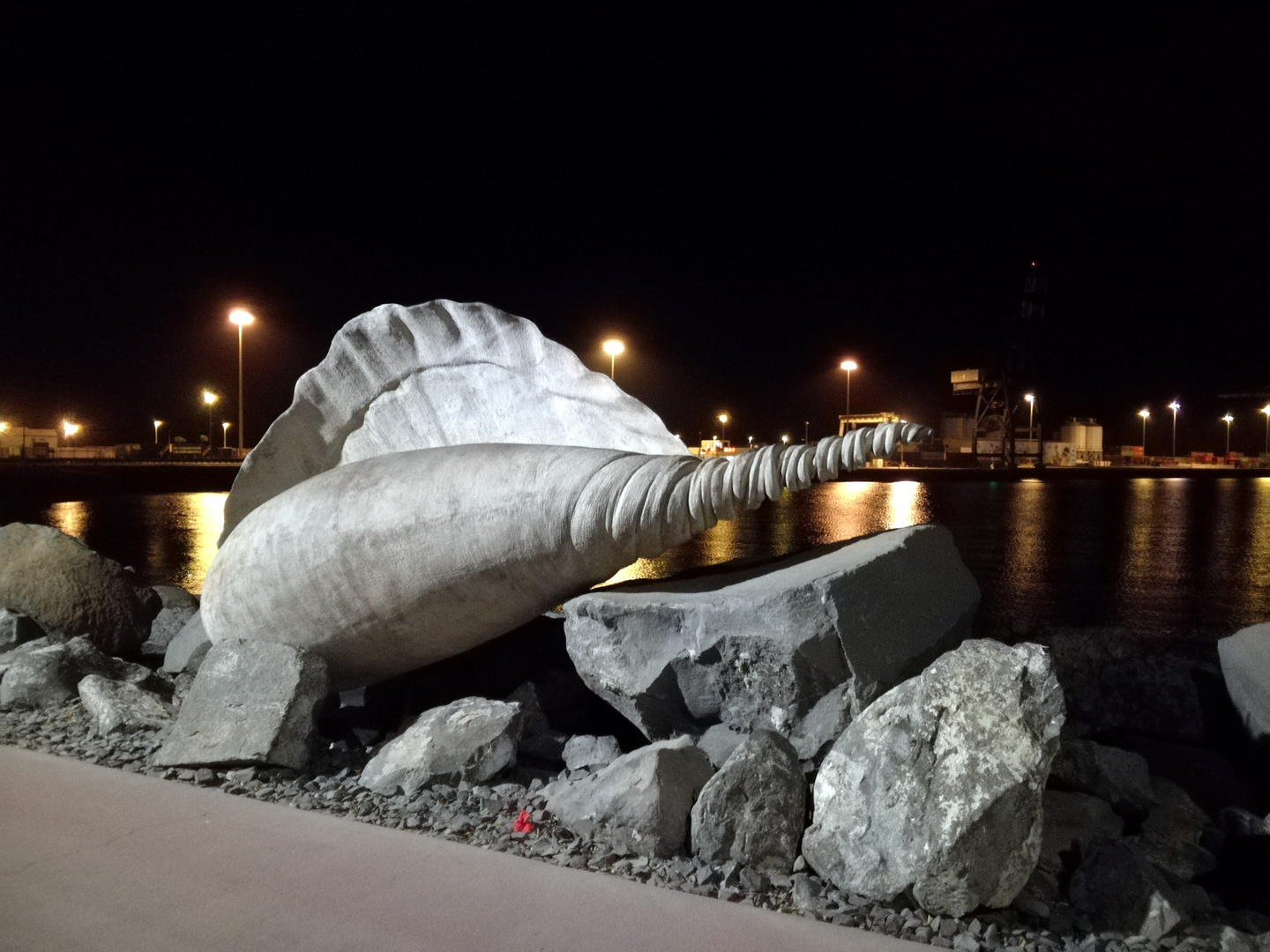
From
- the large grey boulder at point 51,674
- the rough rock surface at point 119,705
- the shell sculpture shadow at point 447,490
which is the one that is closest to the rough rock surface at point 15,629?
the large grey boulder at point 51,674

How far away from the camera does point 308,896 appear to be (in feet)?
8.35

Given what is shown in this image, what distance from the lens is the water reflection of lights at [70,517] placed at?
9.93 metres

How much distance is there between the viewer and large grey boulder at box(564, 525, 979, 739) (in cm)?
322

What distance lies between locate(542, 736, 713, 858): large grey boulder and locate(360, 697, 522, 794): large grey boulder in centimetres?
38

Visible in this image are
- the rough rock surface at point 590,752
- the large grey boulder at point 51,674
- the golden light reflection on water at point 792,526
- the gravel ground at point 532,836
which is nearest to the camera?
the gravel ground at point 532,836

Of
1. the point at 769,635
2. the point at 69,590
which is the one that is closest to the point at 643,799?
the point at 769,635

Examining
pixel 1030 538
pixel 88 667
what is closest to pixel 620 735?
pixel 88 667

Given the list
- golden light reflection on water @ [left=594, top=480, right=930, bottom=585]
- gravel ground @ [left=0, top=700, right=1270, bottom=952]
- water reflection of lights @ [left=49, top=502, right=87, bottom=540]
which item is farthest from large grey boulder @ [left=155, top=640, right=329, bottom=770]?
water reflection of lights @ [left=49, top=502, right=87, bottom=540]

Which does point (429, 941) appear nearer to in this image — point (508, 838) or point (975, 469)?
point (508, 838)

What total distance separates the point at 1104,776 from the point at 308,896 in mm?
2759

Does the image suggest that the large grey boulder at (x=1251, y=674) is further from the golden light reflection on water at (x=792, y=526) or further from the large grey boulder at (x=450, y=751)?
the large grey boulder at (x=450, y=751)

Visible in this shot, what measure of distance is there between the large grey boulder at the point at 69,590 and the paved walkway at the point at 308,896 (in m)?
2.49

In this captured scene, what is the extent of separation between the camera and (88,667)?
4.68 meters

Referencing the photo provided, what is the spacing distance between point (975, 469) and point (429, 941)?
22.5 m
